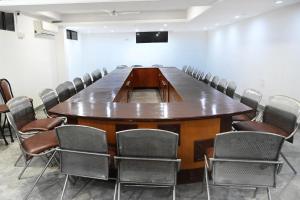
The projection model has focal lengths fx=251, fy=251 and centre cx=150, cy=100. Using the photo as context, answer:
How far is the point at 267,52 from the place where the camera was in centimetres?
572

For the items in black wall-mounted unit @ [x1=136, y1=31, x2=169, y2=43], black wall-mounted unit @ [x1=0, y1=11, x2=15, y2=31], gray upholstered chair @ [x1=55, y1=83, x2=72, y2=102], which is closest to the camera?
gray upholstered chair @ [x1=55, y1=83, x2=72, y2=102]

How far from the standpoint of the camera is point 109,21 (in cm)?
765

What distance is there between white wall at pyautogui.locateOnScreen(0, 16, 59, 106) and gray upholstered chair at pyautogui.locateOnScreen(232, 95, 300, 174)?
14.8 feet

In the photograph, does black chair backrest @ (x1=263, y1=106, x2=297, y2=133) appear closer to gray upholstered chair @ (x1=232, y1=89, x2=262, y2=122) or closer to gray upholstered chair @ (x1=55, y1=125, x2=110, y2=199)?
gray upholstered chair @ (x1=232, y1=89, x2=262, y2=122)

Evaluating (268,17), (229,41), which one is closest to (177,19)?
(229,41)

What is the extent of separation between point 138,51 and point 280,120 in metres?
9.18

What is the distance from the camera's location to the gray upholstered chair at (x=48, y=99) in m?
3.29

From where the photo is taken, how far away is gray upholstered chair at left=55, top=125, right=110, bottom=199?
1898mm

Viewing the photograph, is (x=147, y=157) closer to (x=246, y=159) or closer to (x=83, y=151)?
(x=83, y=151)

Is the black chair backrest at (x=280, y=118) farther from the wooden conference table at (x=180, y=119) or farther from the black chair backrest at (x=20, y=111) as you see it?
the black chair backrest at (x=20, y=111)

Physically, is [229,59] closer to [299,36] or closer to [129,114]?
[299,36]

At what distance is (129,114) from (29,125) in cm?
138

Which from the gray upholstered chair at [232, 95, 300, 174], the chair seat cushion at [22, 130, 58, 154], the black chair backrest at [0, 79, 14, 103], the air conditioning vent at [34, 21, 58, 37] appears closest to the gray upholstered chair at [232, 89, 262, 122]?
the gray upholstered chair at [232, 95, 300, 174]

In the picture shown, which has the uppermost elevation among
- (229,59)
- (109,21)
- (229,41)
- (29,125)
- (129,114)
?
(109,21)
